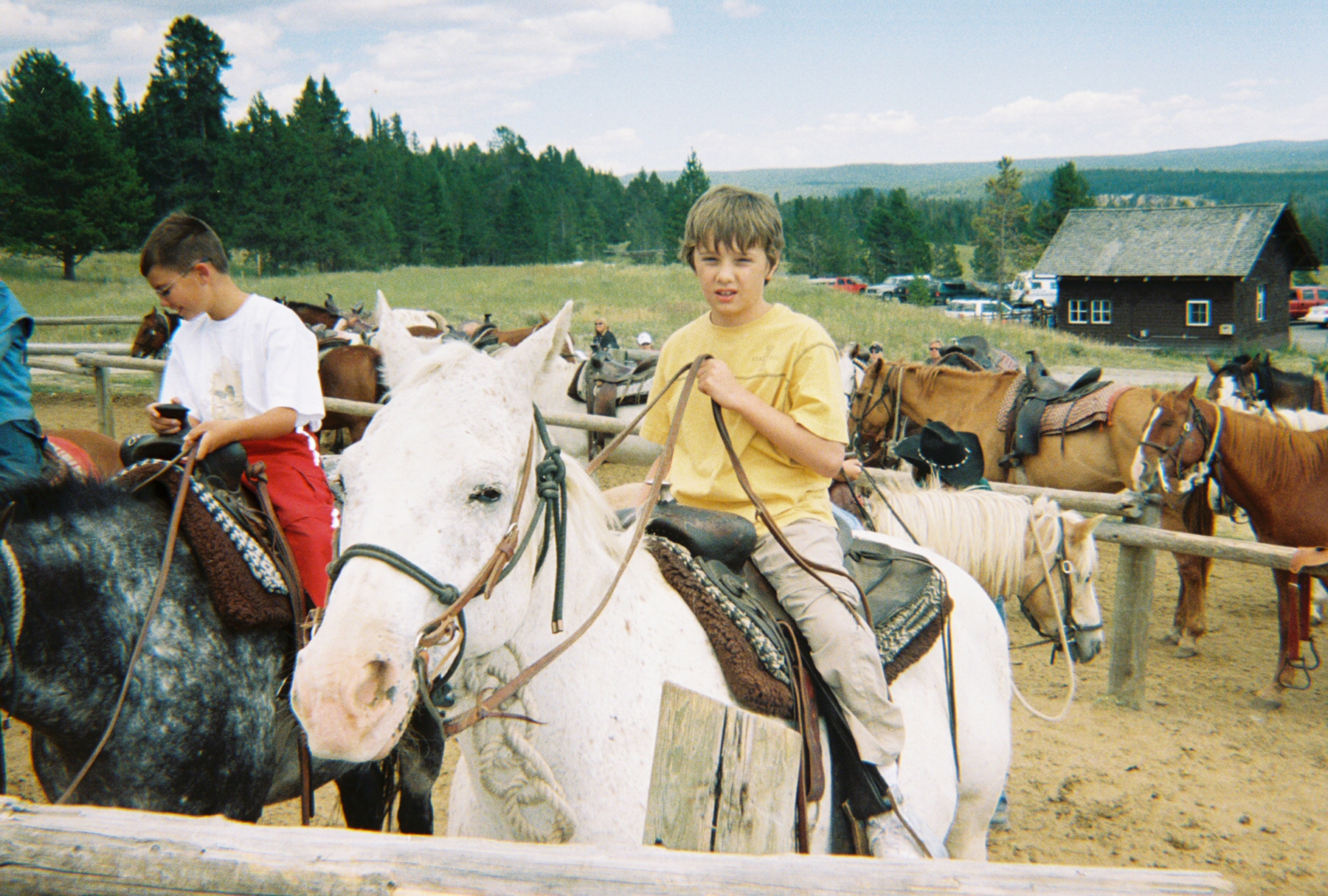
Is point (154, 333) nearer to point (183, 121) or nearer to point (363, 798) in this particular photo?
point (363, 798)

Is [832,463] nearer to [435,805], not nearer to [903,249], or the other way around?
[435,805]

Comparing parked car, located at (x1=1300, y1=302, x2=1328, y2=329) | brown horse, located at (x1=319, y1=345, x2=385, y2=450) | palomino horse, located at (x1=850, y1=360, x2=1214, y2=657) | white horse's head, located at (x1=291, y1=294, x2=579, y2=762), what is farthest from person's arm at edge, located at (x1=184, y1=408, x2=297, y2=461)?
parked car, located at (x1=1300, y1=302, x2=1328, y2=329)

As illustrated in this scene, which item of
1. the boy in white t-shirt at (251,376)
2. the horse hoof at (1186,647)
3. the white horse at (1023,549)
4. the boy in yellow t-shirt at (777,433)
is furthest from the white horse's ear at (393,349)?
the horse hoof at (1186,647)

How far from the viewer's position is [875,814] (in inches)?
78.9

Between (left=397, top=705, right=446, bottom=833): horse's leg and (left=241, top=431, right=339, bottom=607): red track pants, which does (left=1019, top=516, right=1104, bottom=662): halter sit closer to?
(left=397, top=705, right=446, bottom=833): horse's leg

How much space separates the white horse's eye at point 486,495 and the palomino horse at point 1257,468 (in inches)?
209

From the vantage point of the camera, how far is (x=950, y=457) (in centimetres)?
435

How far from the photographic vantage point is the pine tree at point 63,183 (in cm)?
3581

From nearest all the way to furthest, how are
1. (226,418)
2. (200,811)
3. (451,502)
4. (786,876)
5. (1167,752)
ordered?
(786,876) < (451,502) < (200,811) < (226,418) < (1167,752)

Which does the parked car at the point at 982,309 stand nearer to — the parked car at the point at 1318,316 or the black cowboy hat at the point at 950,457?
the parked car at the point at 1318,316

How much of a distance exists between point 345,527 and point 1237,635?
6892 mm

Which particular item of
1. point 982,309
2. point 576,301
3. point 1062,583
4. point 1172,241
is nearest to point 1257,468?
point 1062,583

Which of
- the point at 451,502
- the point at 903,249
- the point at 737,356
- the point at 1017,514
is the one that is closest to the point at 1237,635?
the point at 1017,514

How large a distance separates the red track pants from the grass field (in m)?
17.6
